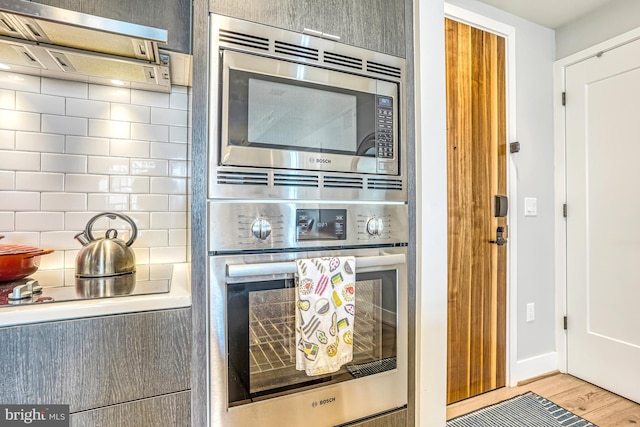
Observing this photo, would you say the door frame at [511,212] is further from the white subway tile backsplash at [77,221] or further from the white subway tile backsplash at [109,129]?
the white subway tile backsplash at [77,221]

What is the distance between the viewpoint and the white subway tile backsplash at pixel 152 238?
146cm

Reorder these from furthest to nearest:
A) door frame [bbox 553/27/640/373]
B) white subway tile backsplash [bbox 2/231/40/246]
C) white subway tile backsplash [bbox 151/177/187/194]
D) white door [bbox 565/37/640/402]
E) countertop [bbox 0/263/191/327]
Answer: door frame [bbox 553/27/640/373] < white door [bbox 565/37/640/402] < white subway tile backsplash [bbox 151/177/187/194] < white subway tile backsplash [bbox 2/231/40/246] < countertop [bbox 0/263/191/327]

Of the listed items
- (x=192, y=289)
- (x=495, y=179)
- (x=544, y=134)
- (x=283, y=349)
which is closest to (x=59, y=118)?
(x=192, y=289)

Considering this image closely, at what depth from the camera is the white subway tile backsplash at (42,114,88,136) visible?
130cm

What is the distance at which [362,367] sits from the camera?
3.88 ft

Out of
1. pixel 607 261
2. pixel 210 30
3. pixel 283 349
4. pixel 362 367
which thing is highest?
pixel 210 30

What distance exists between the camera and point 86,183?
136 cm

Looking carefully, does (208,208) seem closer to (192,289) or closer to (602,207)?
(192,289)

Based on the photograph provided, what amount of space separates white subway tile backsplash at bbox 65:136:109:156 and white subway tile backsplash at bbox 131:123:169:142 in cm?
12

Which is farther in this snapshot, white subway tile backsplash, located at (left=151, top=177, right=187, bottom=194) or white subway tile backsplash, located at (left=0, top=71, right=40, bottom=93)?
white subway tile backsplash, located at (left=151, top=177, right=187, bottom=194)

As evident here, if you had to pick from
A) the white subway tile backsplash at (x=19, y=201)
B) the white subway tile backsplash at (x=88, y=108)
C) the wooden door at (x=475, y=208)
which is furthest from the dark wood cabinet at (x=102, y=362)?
the wooden door at (x=475, y=208)

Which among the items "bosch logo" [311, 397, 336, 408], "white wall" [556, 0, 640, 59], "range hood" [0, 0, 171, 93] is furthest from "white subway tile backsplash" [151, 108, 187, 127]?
"white wall" [556, 0, 640, 59]

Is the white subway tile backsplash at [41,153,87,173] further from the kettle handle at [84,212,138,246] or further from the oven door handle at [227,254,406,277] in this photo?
the oven door handle at [227,254,406,277]

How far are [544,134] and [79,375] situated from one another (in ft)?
9.20
